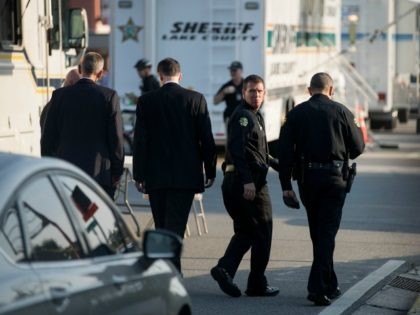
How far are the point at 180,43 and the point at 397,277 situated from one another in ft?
40.5

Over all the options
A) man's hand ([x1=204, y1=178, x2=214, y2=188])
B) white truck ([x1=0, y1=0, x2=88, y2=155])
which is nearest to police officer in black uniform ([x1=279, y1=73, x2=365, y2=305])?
man's hand ([x1=204, y1=178, x2=214, y2=188])

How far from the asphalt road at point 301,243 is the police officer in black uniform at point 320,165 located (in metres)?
0.33

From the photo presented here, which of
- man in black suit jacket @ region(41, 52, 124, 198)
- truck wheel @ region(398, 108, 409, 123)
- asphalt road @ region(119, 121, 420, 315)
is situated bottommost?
truck wheel @ region(398, 108, 409, 123)

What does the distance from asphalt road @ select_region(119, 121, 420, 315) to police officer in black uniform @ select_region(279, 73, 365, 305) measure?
1.08 feet

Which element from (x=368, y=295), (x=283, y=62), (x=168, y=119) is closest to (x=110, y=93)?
(x=168, y=119)

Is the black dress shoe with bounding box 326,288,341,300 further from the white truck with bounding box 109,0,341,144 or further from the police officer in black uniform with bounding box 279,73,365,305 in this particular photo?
the white truck with bounding box 109,0,341,144

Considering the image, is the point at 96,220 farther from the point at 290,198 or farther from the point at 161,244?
the point at 290,198

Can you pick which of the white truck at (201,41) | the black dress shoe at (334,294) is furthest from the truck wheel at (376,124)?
the black dress shoe at (334,294)

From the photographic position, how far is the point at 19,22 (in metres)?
12.4

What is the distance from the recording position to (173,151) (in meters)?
10.4

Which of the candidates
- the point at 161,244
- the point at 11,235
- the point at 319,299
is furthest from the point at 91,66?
the point at 11,235

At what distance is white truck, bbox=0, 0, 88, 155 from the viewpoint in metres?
11.9

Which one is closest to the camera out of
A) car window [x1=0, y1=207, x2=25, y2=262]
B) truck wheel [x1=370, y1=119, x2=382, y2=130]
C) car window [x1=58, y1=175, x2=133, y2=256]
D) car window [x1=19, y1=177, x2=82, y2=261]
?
car window [x1=0, y1=207, x2=25, y2=262]

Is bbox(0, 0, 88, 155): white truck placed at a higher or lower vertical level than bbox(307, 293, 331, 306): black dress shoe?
higher
